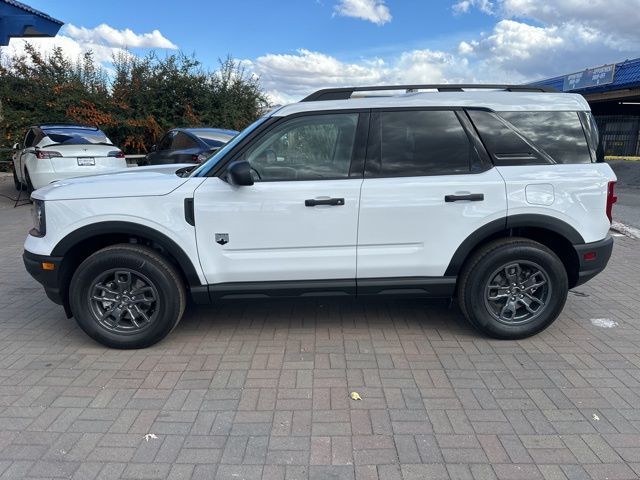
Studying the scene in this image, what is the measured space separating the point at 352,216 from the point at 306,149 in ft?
2.10

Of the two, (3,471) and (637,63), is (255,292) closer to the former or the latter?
(3,471)

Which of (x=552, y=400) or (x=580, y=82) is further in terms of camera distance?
(x=580, y=82)

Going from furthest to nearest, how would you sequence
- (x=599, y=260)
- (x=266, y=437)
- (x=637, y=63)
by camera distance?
(x=637, y=63), (x=599, y=260), (x=266, y=437)

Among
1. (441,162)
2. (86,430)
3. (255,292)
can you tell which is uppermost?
(441,162)

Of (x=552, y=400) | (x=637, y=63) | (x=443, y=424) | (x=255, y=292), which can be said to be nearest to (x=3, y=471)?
(x=255, y=292)

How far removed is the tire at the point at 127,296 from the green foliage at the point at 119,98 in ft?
42.6

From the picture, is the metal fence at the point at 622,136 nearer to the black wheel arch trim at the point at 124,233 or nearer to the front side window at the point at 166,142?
the front side window at the point at 166,142

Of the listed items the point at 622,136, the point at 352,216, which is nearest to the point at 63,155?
the point at 352,216

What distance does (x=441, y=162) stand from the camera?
392 centimetres

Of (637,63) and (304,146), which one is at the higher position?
(637,63)

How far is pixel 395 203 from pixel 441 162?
1.71 ft

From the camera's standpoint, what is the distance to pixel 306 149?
12.7 feet

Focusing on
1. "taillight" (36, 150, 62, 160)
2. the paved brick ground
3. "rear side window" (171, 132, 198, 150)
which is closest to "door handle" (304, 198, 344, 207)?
the paved brick ground

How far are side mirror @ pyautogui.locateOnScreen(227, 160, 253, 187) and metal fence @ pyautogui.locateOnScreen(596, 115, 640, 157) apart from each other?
29.9 m
